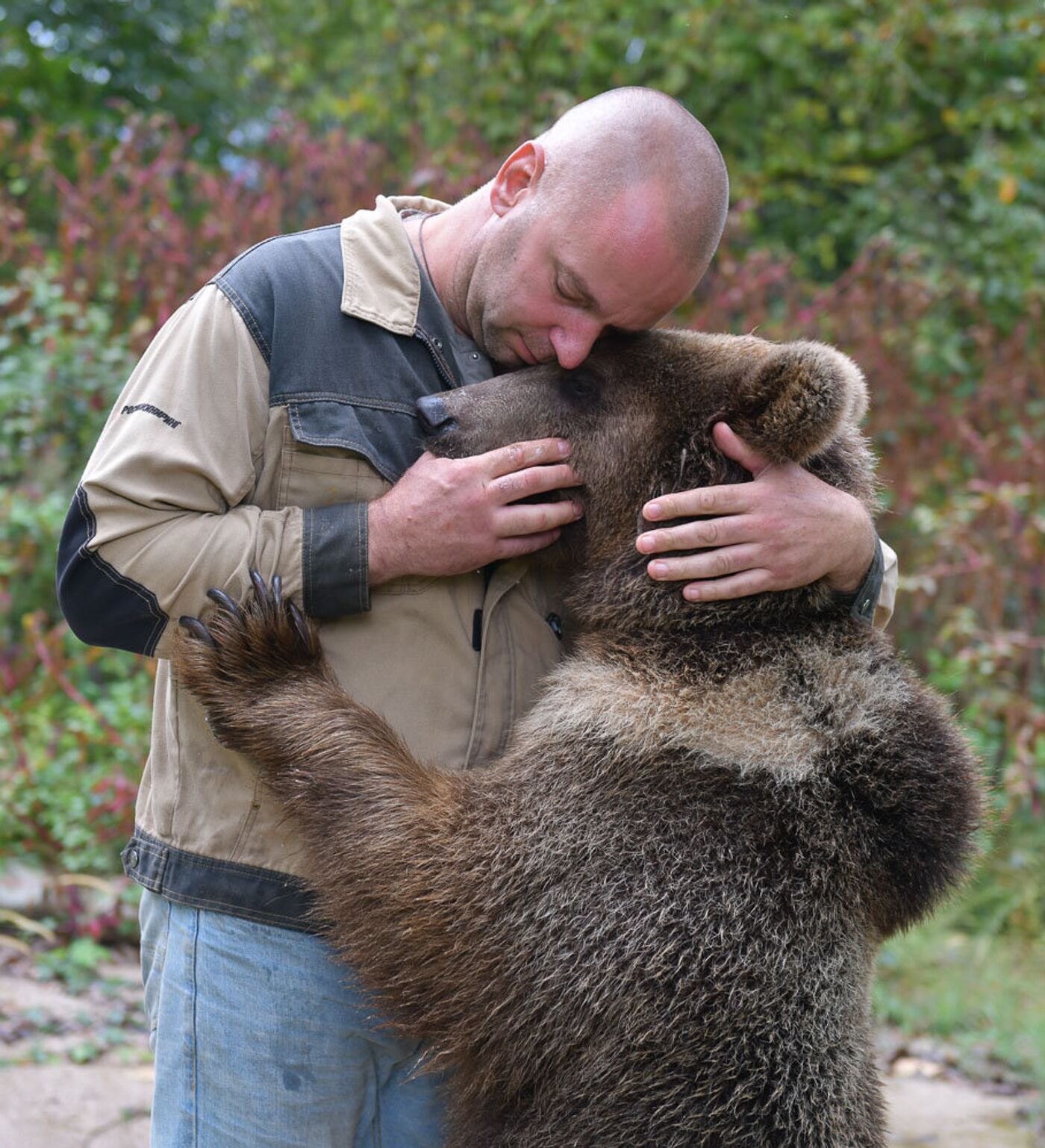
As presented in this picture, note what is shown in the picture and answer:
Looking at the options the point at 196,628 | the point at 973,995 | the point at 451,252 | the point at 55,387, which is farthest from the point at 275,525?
the point at 973,995

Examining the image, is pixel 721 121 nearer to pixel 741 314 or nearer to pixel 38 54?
pixel 741 314

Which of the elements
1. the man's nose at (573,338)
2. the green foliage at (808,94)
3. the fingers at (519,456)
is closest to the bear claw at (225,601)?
the fingers at (519,456)

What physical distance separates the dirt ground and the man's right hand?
343 centimetres

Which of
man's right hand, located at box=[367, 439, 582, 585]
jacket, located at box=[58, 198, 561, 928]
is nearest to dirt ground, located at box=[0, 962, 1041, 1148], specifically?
jacket, located at box=[58, 198, 561, 928]

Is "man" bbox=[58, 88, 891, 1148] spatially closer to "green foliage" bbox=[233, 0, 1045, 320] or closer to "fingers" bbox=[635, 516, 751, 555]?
"fingers" bbox=[635, 516, 751, 555]

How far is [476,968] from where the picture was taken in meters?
2.71

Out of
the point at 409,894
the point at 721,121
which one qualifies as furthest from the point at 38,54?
the point at 409,894

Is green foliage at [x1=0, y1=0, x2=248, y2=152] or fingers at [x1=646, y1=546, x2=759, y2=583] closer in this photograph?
fingers at [x1=646, y1=546, x2=759, y2=583]

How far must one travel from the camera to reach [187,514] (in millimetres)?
2564

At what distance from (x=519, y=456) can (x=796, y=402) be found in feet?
2.23

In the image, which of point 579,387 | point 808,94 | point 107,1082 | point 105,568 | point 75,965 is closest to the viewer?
point 105,568

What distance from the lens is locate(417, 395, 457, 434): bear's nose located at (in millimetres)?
2787

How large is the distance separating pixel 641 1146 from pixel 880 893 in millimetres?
780

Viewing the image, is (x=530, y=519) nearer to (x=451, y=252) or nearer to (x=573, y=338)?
(x=573, y=338)
